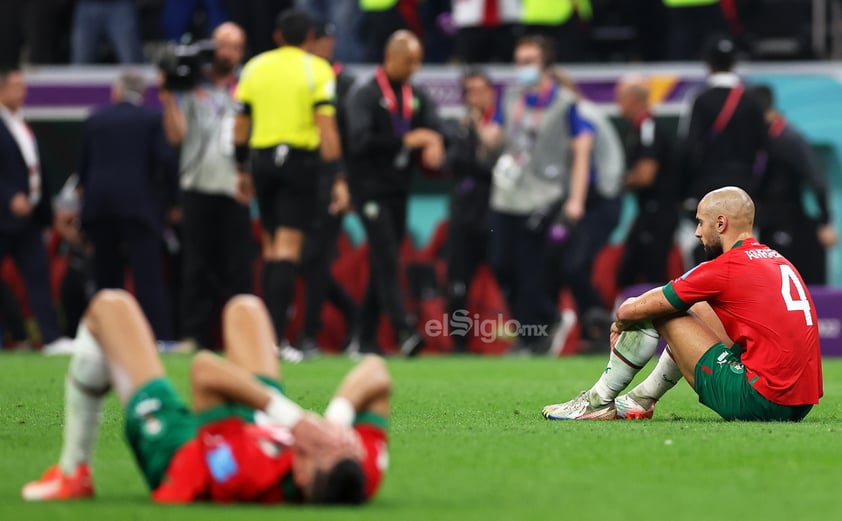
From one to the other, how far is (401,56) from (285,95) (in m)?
1.25

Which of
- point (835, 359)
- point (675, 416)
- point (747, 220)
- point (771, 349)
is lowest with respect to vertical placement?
point (835, 359)

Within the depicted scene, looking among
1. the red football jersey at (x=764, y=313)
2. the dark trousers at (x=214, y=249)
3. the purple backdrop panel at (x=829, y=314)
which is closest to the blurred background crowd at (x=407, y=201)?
the dark trousers at (x=214, y=249)

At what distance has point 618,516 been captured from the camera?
214 inches

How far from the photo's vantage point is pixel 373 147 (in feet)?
47.1

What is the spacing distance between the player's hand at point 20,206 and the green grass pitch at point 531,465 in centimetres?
464

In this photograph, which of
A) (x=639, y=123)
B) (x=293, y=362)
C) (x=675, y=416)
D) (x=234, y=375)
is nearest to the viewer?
(x=234, y=375)

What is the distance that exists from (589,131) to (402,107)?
1881 mm

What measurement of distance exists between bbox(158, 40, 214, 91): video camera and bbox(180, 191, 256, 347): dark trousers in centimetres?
95

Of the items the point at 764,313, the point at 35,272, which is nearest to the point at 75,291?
the point at 35,272

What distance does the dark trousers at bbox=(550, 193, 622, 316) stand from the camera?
1559 centimetres

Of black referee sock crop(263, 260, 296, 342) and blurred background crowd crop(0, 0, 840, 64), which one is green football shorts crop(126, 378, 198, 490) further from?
blurred background crowd crop(0, 0, 840, 64)

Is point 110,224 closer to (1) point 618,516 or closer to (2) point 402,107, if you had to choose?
(2) point 402,107

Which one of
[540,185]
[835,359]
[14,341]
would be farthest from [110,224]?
[835,359]

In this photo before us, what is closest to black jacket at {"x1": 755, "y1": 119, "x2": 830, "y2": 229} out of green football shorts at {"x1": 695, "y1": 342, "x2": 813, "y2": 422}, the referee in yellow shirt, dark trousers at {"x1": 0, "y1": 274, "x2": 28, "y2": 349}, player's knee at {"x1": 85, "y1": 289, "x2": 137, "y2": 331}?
the referee in yellow shirt
